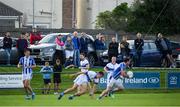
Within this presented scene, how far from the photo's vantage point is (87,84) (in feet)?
107

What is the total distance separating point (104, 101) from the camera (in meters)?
32.6

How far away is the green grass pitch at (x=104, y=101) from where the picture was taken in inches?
1225

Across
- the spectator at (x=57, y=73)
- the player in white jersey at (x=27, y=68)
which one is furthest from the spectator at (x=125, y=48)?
the player in white jersey at (x=27, y=68)

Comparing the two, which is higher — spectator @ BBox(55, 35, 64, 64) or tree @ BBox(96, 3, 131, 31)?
tree @ BBox(96, 3, 131, 31)

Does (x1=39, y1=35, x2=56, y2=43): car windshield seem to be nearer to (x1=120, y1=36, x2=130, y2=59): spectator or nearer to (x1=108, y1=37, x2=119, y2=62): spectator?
(x1=108, y1=37, x2=119, y2=62): spectator

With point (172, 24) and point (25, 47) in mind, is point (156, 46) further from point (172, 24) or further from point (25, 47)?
point (172, 24)

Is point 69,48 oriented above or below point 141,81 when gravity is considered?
above

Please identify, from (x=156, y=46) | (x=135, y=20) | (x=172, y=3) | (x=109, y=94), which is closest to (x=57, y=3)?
(x=135, y=20)

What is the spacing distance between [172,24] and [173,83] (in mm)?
21384

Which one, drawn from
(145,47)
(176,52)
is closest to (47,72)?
(145,47)

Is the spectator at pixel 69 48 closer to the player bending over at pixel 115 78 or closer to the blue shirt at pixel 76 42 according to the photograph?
the blue shirt at pixel 76 42

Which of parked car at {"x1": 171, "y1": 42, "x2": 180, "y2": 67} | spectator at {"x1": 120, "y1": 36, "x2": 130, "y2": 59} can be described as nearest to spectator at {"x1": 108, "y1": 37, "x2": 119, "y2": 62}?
spectator at {"x1": 120, "y1": 36, "x2": 130, "y2": 59}

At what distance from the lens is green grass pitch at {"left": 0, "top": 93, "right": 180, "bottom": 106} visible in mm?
31109

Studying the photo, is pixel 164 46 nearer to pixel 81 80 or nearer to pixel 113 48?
pixel 113 48
